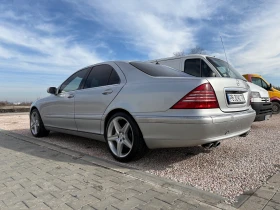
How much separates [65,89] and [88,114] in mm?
1188

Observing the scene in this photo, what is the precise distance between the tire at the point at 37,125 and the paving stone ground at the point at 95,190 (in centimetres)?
216

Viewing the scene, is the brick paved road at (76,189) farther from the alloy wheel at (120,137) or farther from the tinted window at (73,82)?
the tinted window at (73,82)

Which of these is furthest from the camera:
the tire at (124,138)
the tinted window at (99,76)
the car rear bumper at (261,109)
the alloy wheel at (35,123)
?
the car rear bumper at (261,109)

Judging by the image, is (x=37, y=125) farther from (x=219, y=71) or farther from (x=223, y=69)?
(x=223, y=69)

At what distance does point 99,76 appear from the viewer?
4.13m

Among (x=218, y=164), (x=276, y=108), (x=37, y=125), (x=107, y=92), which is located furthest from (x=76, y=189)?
(x=276, y=108)

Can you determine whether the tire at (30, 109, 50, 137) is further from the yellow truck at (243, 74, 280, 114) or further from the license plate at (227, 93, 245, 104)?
the yellow truck at (243, 74, 280, 114)

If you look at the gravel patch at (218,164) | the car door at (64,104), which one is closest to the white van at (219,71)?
the gravel patch at (218,164)

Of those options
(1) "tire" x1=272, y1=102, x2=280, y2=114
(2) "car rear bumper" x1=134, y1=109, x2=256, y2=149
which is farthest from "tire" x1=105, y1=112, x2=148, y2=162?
(1) "tire" x1=272, y1=102, x2=280, y2=114

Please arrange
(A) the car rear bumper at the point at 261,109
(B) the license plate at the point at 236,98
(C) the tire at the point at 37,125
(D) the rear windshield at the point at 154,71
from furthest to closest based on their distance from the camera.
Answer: (A) the car rear bumper at the point at 261,109 < (C) the tire at the point at 37,125 < (D) the rear windshield at the point at 154,71 < (B) the license plate at the point at 236,98

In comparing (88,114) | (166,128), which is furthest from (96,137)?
(166,128)

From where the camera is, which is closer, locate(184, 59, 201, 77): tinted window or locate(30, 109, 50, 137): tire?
locate(30, 109, 50, 137): tire

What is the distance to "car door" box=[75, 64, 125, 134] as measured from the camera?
3701 millimetres

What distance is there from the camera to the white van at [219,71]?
235 inches
